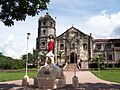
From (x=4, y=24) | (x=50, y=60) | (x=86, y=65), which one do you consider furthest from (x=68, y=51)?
(x=4, y=24)

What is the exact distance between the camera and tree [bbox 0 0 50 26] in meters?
15.2

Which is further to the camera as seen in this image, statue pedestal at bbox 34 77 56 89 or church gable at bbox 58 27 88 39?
church gable at bbox 58 27 88 39

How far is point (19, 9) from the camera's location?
15.3 meters

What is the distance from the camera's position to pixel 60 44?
6391 centimetres

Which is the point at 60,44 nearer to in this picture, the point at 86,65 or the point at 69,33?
the point at 69,33

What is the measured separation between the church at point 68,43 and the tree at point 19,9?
46.1m

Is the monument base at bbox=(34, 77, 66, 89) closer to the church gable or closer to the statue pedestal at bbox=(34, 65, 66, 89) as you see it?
the statue pedestal at bbox=(34, 65, 66, 89)

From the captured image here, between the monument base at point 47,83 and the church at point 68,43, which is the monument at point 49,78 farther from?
the church at point 68,43

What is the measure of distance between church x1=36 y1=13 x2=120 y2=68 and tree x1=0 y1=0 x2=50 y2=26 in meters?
46.1

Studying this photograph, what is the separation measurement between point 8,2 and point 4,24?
145cm

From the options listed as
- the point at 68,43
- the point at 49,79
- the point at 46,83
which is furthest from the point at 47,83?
the point at 68,43

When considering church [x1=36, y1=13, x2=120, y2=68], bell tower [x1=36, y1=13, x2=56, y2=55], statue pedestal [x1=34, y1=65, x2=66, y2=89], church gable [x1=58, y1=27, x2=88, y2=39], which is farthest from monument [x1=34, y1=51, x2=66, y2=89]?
bell tower [x1=36, y1=13, x2=56, y2=55]

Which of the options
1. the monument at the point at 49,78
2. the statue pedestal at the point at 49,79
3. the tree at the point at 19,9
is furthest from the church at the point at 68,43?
the tree at the point at 19,9

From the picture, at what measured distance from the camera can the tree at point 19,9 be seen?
15.2m
